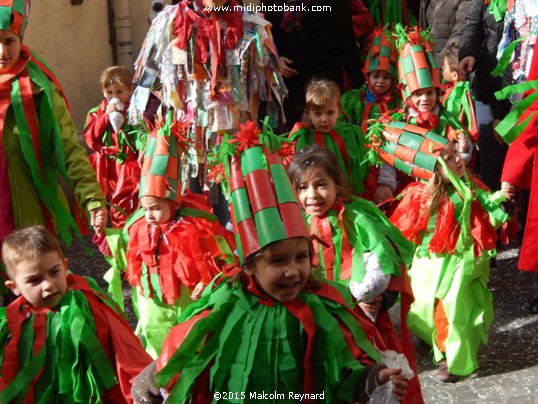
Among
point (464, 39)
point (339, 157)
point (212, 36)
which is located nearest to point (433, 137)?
point (339, 157)

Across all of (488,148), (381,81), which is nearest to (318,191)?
(381,81)

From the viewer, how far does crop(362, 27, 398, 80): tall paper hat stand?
604 cm

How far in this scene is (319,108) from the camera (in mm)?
5352

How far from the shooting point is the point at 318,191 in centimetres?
389

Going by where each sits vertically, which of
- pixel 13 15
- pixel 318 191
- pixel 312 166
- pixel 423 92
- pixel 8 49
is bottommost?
pixel 318 191

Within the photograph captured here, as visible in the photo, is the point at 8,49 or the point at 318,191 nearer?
the point at 318,191

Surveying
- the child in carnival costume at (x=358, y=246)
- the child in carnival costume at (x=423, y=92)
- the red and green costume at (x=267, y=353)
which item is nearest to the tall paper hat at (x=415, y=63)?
the child in carnival costume at (x=423, y=92)

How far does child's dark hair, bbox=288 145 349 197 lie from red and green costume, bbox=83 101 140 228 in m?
2.01

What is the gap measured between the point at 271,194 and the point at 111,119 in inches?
125

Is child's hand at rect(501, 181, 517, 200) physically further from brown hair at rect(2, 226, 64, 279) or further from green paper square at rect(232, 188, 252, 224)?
brown hair at rect(2, 226, 64, 279)

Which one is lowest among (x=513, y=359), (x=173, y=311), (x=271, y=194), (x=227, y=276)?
Result: (x=513, y=359)

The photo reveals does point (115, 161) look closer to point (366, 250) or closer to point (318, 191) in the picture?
point (318, 191)

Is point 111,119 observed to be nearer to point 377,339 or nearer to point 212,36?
point 212,36

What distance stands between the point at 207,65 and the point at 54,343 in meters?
2.39
